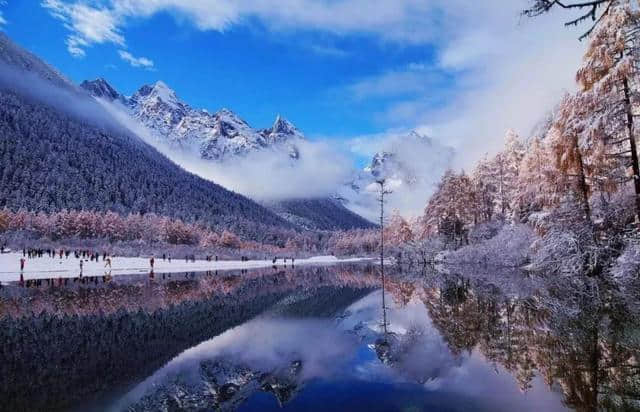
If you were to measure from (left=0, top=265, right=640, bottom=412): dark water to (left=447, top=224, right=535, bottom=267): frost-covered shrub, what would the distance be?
858 inches

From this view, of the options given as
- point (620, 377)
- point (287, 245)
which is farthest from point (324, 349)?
point (287, 245)

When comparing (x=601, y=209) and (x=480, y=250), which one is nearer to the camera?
(x=601, y=209)

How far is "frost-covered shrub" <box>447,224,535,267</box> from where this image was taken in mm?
36031

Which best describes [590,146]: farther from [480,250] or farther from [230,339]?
[480,250]

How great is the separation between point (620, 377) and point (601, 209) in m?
18.1

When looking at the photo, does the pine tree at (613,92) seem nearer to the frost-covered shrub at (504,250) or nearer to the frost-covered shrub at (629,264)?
the frost-covered shrub at (629,264)

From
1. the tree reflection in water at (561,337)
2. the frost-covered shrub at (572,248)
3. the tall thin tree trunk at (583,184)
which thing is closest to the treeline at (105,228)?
the frost-covered shrub at (572,248)

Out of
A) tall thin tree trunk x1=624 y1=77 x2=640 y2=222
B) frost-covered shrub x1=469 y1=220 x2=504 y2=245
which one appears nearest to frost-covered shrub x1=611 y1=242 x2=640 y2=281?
tall thin tree trunk x1=624 y1=77 x2=640 y2=222

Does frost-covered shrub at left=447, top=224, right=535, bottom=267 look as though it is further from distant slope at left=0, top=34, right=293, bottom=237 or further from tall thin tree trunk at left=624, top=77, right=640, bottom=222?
distant slope at left=0, top=34, right=293, bottom=237

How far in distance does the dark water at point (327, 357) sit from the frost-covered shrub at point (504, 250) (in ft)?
71.5

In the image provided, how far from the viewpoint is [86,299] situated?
18328 mm

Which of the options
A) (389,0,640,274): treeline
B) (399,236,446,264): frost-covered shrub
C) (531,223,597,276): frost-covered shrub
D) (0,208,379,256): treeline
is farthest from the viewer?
(0,208,379,256): treeline

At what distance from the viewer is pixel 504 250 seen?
1535 inches

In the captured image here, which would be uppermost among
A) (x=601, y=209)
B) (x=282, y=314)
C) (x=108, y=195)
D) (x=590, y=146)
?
(x=108, y=195)
